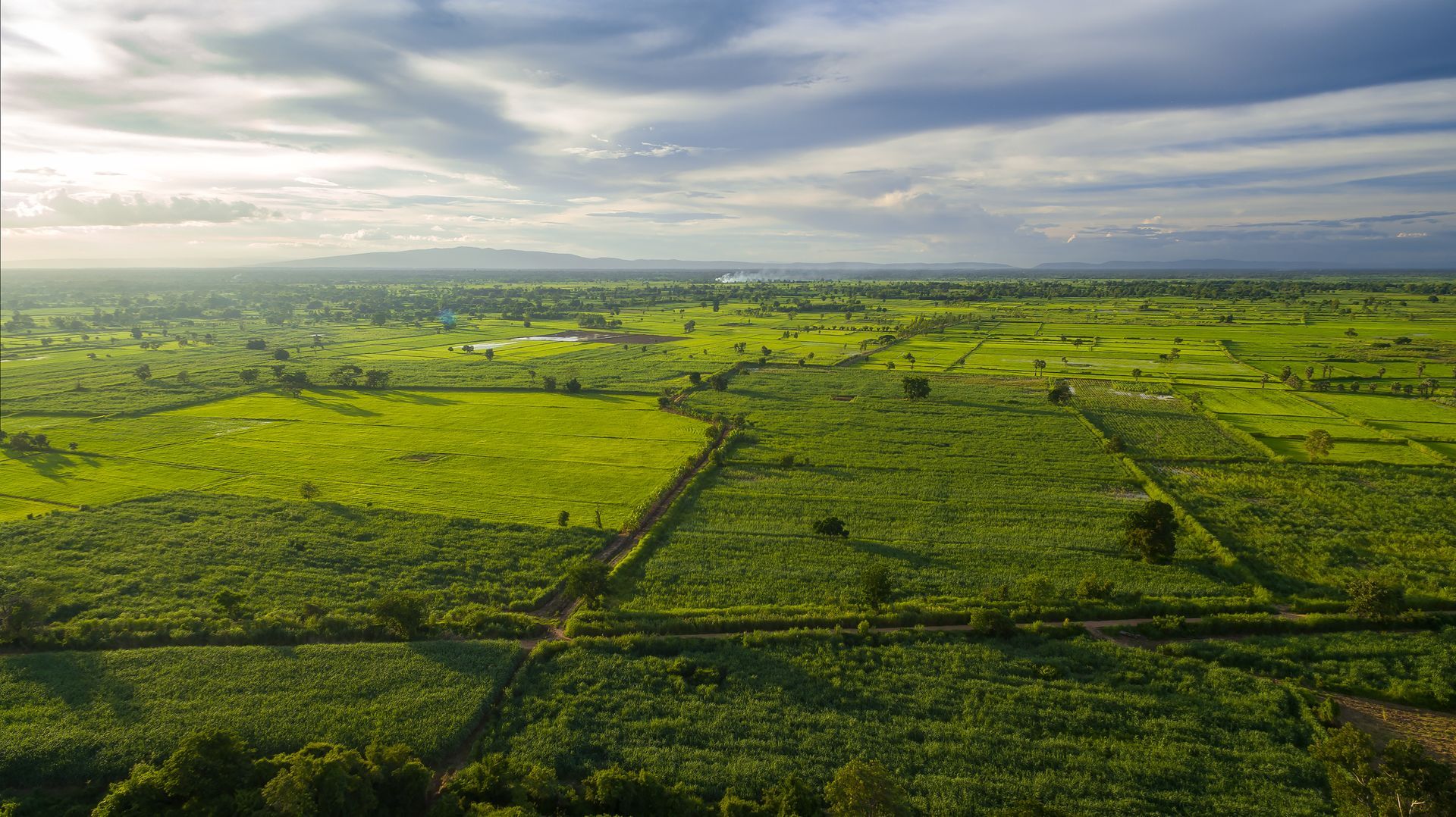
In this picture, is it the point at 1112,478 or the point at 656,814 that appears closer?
the point at 656,814

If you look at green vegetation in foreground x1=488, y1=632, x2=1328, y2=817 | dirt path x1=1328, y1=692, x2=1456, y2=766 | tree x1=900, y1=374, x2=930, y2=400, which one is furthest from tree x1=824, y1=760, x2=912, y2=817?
tree x1=900, y1=374, x2=930, y2=400

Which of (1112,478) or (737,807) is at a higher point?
(1112,478)

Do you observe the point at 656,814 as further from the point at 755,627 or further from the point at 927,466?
the point at 927,466

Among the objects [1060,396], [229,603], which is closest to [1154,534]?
[1060,396]

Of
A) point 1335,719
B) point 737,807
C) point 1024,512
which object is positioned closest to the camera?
point 737,807

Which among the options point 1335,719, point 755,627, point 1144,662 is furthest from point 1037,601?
point 755,627

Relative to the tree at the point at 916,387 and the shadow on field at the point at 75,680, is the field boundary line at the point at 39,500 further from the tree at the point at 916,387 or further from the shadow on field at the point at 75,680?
the tree at the point at 916,387

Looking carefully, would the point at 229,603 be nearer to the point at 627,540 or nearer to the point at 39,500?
the point at 627,540
